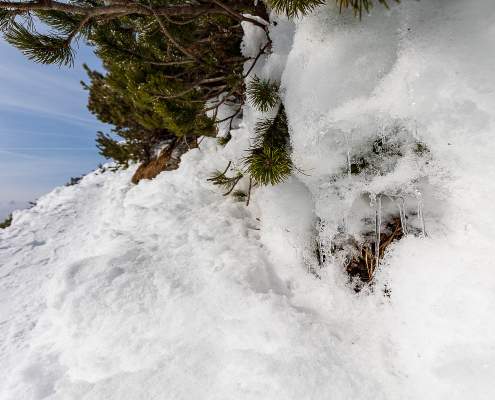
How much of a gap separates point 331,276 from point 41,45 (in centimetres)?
259

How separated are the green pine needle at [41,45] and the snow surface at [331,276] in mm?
1466

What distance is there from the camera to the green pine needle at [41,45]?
6.32 ft

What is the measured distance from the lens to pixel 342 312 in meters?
2.12

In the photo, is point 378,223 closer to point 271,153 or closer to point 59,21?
point 271,153

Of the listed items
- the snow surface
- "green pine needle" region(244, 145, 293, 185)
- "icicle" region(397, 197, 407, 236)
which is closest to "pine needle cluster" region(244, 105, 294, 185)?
"green pine needle" region(244, 145, 293, 185)

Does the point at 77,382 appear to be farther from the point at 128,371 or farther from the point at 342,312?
the point at 342,312

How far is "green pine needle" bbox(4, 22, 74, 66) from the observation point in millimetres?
1928

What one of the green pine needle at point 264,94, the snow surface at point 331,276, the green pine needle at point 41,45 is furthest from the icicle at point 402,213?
the green pine needle at point 41,45

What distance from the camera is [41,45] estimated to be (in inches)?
78.3

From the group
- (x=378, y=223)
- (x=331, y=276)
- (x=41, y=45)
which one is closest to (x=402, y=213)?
(x=378, y=223)

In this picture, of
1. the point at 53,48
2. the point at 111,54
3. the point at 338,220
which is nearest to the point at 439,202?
the point at 338,220

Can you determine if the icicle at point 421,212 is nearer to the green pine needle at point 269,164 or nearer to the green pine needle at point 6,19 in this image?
the green pine needle at point 269,164

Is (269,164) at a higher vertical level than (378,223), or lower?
higher

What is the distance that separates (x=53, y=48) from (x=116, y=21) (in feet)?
3.57
